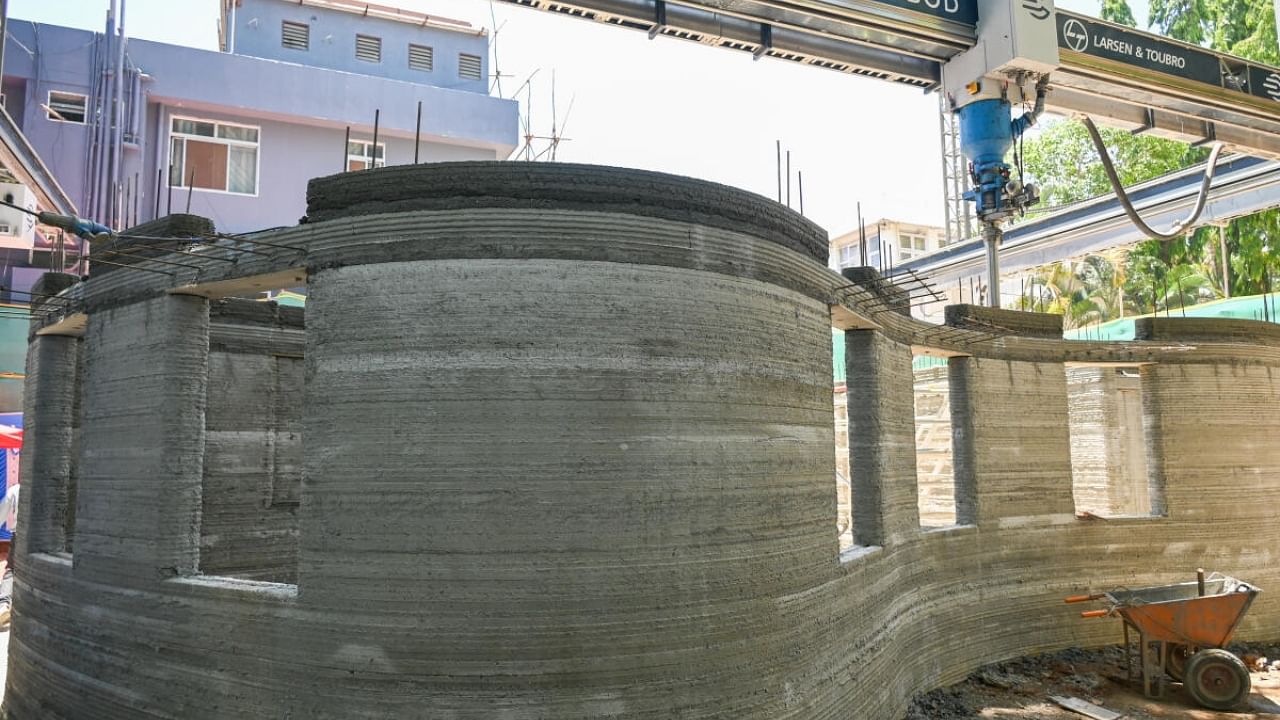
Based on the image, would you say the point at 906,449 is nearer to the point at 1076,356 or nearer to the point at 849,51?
the point at 1076,356

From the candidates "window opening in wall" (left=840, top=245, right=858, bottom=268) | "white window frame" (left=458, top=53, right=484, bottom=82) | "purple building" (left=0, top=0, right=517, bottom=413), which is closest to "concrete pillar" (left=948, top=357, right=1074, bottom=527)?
"purple building" (left=0, top=0, right=517, bottom=413)

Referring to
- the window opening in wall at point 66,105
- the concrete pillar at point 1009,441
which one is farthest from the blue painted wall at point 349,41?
the concrete pillar at point 1009,441

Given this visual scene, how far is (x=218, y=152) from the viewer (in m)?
19.7

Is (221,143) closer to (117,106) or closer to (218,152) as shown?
(218,152)

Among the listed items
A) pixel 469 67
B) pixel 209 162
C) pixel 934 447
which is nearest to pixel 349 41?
pixel 469 67

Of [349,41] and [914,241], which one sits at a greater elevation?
[914,241]

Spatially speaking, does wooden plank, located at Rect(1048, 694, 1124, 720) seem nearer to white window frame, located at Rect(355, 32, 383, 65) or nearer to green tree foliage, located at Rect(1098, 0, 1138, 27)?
white window frame, located at Rect(355, 32, 383, 65)

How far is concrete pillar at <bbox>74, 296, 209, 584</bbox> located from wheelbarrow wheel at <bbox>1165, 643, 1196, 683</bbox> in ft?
31.1

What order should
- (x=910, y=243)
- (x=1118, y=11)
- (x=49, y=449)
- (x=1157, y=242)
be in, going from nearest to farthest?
(x=49, y=449)
(x=1157, y=242)
(x=1118, y=11)
(x=910, y=243)

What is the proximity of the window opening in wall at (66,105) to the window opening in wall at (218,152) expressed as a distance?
171 cm

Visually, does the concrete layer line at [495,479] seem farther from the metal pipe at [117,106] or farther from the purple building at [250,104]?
the metal pipe at [117,106]

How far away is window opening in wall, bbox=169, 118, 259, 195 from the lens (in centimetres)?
1947

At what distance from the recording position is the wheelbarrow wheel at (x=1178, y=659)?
940 cm

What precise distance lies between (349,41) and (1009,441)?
1841cm
